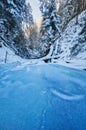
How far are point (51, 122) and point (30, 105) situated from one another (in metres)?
1.16

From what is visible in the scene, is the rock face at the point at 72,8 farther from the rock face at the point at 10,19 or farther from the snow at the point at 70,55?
the rock face at the point at 10,19

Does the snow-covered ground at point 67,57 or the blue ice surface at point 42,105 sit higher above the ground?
the snow-covered ground at point 67,57

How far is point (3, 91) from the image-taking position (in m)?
6.44

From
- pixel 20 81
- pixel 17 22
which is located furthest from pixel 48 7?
pixel 20 81

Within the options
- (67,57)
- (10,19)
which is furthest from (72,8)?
(67,57)

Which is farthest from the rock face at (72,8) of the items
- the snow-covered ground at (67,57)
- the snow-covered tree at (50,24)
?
the snow-covered ground at (67,57)

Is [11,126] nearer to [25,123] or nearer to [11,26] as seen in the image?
[25,123]

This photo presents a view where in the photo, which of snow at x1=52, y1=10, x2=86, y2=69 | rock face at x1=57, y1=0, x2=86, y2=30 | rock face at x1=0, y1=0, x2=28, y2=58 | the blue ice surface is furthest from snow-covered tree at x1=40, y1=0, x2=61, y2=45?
the blue ice surface

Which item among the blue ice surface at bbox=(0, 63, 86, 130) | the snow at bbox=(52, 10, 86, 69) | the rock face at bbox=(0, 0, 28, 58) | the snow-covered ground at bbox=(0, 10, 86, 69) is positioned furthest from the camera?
the rock face at bbox=(0, 0, 28, 58)

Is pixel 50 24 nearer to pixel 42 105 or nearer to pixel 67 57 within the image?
pixel 67 57

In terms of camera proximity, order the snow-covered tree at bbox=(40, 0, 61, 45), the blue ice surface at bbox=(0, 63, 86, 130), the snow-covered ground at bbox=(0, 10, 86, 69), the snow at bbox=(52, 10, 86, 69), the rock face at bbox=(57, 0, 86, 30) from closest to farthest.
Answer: the blue ice surface at bbox=(0, 63, 86, 130) < the snow at bbox=(52, 10, 86, 69) < the snow-covered ground at bbox=(0, 10, 86, 69) < the rock face at bbox=(57, 0, 86, 30) < the snow-covered tree at bbox=(40, 0, 61, 45)

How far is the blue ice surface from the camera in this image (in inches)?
164

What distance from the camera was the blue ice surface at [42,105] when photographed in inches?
164

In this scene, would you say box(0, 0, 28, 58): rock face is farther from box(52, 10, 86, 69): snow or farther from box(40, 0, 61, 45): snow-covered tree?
box(52, 10, 86, 69): snow
